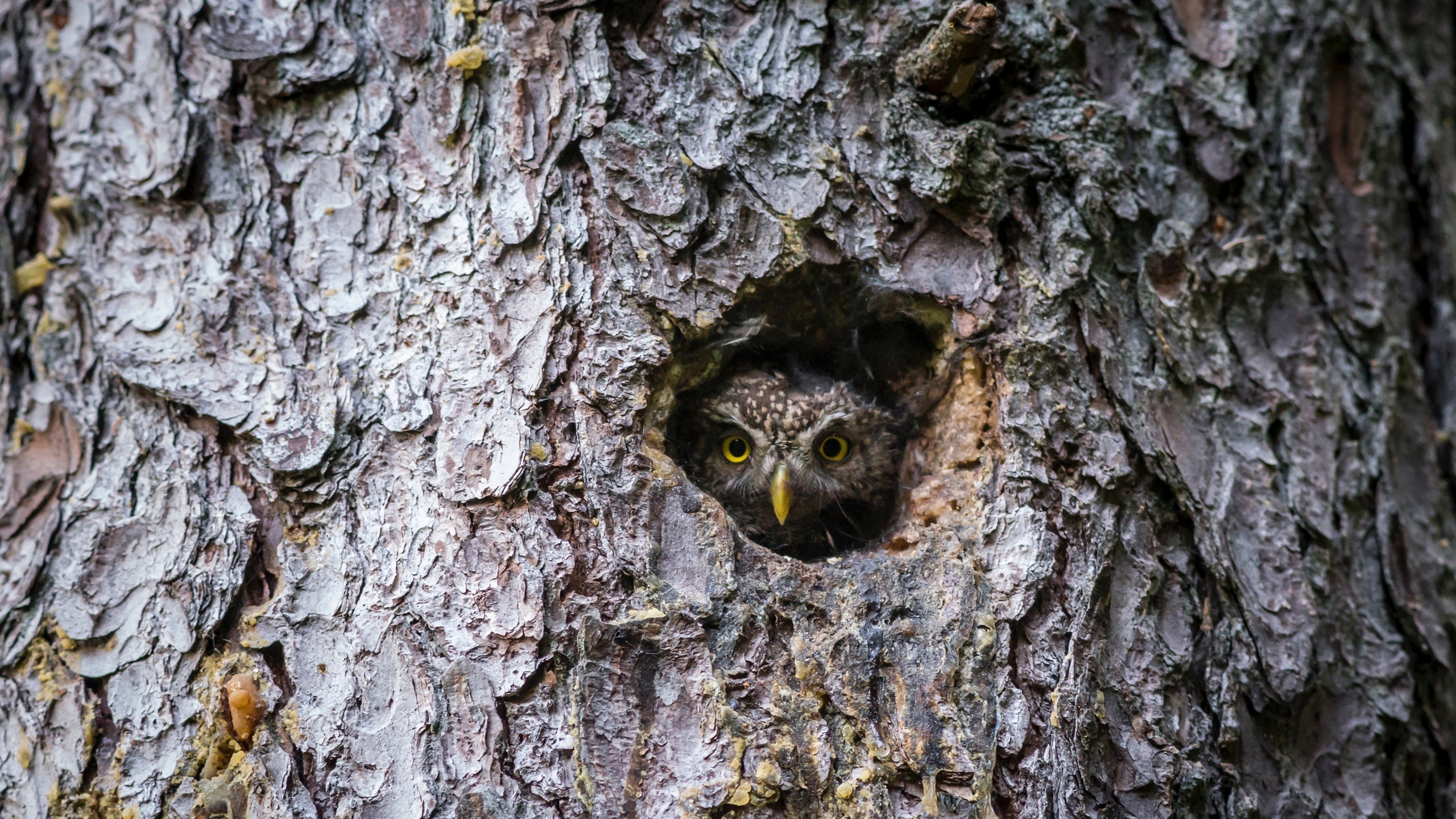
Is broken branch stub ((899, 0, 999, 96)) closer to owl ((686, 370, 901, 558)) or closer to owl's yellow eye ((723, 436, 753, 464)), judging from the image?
owl ((686, 370, 901, 558))

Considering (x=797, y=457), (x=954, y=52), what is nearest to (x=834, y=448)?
(x=797, y=457)

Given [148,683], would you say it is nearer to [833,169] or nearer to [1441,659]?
[833,169]

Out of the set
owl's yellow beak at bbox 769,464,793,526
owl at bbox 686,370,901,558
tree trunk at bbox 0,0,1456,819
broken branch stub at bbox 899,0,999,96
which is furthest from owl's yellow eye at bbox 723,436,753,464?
broken branch stub at bbox 899,0,999,96

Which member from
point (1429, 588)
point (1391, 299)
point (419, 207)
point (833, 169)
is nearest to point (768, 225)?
point (833, 169)

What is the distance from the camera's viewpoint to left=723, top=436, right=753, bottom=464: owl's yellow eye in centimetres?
326

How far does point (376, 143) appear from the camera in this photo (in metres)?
2.15

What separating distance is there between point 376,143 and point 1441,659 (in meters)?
2.96

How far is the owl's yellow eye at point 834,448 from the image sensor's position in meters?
3.25

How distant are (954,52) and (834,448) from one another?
1.52 meters

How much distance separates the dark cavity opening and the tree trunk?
45 cm

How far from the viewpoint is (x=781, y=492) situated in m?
3.01

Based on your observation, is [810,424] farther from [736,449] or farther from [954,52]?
[954,52]

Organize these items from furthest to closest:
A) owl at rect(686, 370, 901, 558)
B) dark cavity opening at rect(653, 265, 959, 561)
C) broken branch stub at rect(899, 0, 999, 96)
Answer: owl at rect(686, 370, 901, 558) → dark cavity opening at rect(653, 265, 959, 561) → broken branch stub at rect(899, 0, 999, 96)

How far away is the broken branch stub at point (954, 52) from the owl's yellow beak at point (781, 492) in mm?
1349
